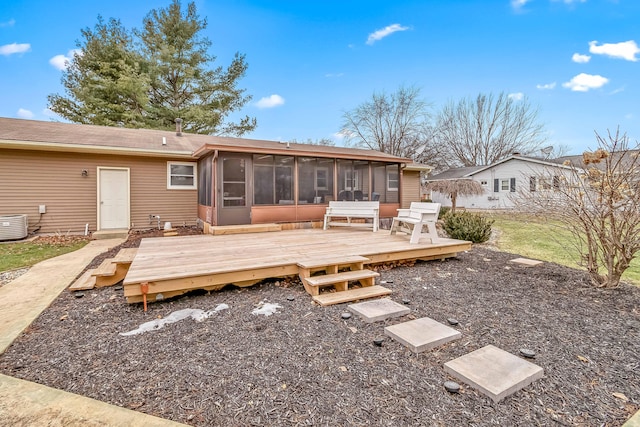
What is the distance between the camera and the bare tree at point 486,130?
25.5m

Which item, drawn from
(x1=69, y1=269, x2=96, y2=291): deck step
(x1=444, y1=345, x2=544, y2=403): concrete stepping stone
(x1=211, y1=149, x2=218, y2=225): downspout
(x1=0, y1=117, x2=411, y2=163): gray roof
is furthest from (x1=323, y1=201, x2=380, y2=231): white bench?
(x1=444, y1=345, x2=544, y2=403): concrete stepping stone

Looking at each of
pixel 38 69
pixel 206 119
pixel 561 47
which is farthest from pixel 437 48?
pixel 38 69

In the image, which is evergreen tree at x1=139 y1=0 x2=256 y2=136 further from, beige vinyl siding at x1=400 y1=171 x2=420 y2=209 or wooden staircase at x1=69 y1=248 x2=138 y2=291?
wooden staircase at x1=69 y1=248 x2=138 y2=291

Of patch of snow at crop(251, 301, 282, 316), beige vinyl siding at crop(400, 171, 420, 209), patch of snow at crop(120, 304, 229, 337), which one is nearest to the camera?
patch of snow at crop(120, 304, 229, 337)

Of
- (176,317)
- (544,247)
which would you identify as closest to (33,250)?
(176,317)

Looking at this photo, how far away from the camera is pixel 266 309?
9.99ft

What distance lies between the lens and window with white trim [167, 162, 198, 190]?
953cm

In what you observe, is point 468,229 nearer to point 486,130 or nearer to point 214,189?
point 214,189

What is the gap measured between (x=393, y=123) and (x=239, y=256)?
23.9m

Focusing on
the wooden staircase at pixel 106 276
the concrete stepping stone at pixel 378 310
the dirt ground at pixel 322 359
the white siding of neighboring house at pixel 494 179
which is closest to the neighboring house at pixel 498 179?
the white siding of neighboring house at pixel 494 179

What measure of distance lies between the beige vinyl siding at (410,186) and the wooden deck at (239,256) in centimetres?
989

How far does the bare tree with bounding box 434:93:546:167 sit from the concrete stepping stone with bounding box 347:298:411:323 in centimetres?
2677

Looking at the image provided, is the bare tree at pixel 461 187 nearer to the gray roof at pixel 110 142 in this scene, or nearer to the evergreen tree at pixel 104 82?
the gray roof at pixel 110 142

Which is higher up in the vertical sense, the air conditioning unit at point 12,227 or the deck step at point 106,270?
the air conditioning unit at point 12,227
